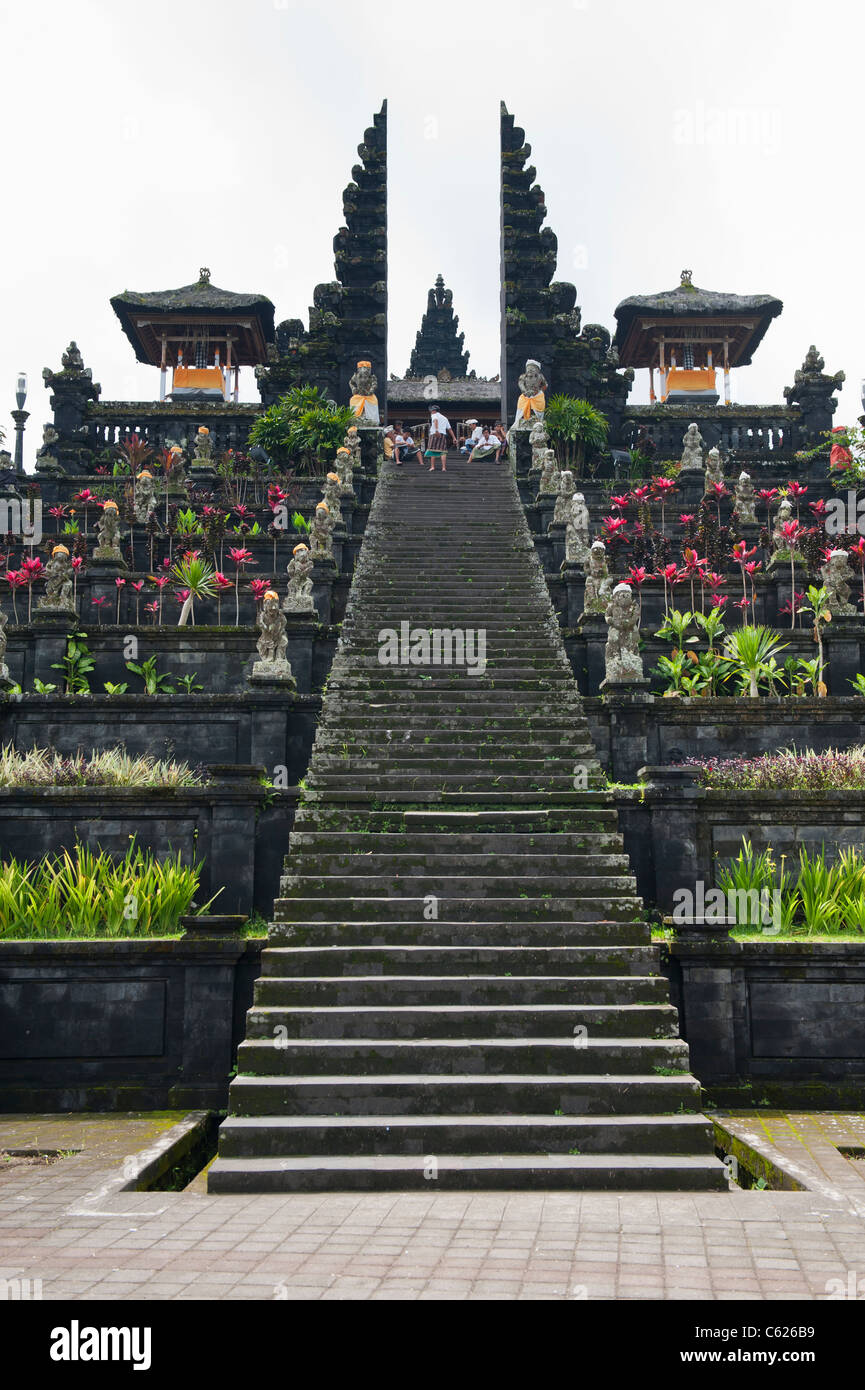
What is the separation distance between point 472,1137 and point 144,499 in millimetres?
14273

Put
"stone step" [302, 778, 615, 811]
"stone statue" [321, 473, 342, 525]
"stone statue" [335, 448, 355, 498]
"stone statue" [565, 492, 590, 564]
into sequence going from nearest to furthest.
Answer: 1. "stone step" [302, 778, 615, 811]
2. "stone statue" [565, 492, 590, 564]
3. "stone statue" [321, 473, 342, 525]
4. "stone statue" [335, 448, 355, 498]

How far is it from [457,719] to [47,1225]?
24.1 ft

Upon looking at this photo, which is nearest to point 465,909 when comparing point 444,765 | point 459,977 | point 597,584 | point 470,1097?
point 459,977

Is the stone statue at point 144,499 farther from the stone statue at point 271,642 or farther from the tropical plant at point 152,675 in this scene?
the stone statue at point 271,642

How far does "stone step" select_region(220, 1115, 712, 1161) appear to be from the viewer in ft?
24.3

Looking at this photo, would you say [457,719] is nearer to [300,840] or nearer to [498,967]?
[300,840]

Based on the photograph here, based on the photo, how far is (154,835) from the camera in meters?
10.7

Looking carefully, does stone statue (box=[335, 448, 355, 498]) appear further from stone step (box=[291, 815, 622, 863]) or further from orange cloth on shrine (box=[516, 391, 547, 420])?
stone step (box=[291, 815, 622, 863])

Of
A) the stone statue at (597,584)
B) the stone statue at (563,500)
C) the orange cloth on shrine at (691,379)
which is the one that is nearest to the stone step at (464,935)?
the stone statue at (597,584)

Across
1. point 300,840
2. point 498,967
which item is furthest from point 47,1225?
point 300,840

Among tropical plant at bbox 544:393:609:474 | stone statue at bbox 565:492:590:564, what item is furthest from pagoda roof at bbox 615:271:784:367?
stone statue at bbox 565:492:590:564

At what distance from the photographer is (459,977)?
348 inches

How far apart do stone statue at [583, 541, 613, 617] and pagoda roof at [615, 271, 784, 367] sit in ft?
66.0

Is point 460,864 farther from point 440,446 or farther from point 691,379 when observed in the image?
point 691,379
